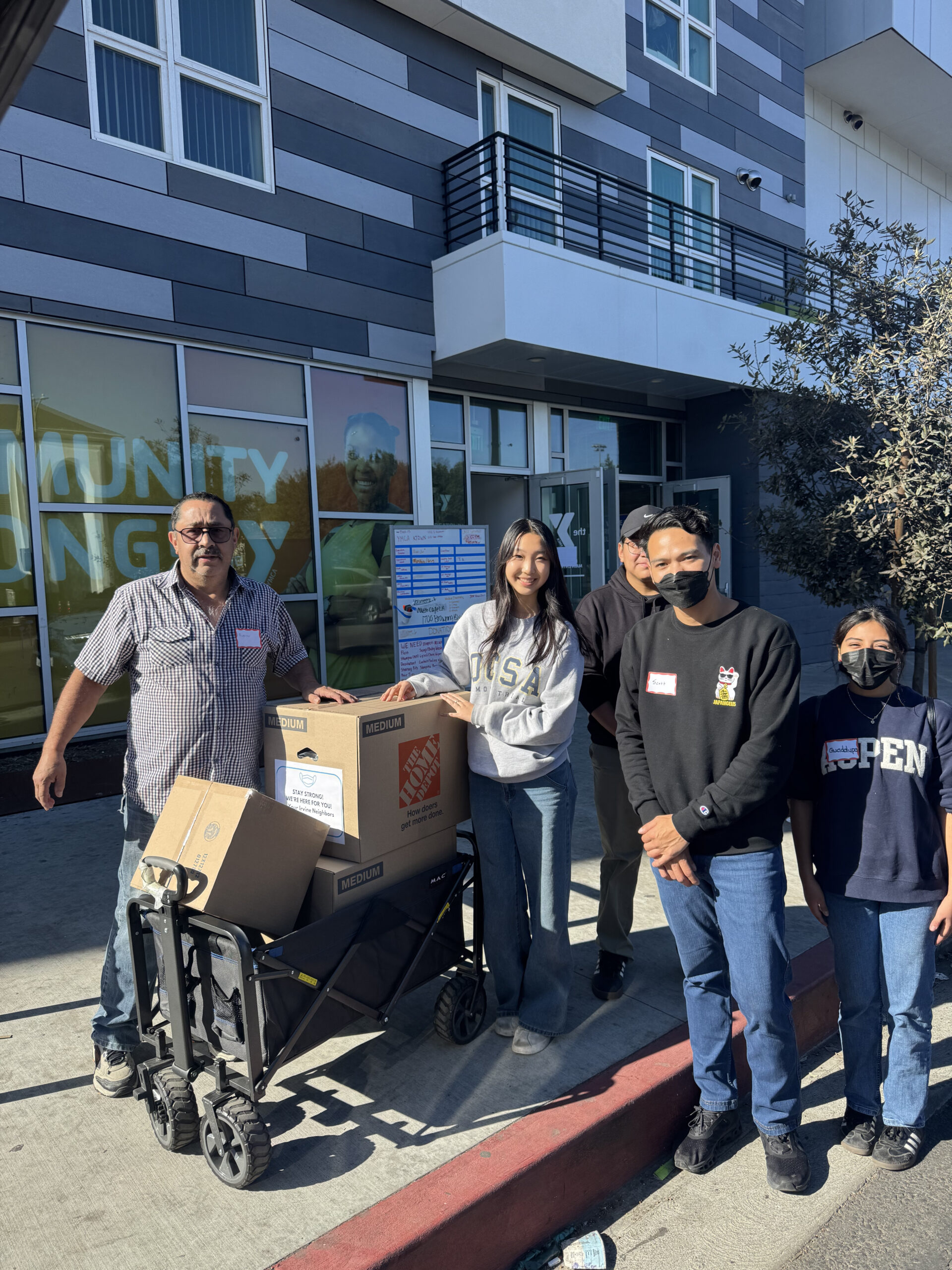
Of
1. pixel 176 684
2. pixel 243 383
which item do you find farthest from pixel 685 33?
pixel 176 684

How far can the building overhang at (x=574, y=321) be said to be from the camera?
27.7ft

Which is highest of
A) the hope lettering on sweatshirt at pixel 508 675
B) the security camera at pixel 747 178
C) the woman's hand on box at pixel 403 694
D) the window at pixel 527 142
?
the security camera at pixel 747 178

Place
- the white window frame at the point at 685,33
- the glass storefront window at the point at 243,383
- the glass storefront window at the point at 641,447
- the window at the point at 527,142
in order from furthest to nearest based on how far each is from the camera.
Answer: the glass storefront window at the point at 641,447 < the white window frame at the point at 685,33 < the window at the point at 527,142 < the glass storefront window at the point at 243,383

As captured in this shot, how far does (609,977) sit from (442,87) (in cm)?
897

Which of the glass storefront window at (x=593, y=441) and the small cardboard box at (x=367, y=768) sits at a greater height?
the glass storefront window at (x=593, y=441)

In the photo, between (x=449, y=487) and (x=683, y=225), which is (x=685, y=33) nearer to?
(x=683, y=225)

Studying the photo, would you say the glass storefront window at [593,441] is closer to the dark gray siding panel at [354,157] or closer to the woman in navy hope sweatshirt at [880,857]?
the dark gray siding panel at [354,157]

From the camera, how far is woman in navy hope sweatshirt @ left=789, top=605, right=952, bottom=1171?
2.61 m

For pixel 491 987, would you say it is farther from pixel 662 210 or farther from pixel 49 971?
pixel 662 210

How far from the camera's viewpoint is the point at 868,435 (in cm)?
537

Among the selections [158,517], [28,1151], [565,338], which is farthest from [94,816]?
[565,338]

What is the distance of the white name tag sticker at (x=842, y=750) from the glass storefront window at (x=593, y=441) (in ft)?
28.1

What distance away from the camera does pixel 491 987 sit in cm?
357

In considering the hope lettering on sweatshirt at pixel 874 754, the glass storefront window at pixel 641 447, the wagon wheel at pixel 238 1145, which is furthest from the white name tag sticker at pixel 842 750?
the glass storefront window at pixel 641 447
